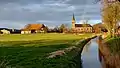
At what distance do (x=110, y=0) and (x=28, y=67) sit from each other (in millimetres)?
14009

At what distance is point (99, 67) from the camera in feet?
93.9

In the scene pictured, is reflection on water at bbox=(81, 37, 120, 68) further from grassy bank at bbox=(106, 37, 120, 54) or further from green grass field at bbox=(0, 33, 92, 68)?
green grass field at bbox=(0, 33, 92, 68)

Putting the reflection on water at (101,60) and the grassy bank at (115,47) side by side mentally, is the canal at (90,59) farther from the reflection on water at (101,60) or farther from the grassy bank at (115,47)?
the grassy bank at (115,47)

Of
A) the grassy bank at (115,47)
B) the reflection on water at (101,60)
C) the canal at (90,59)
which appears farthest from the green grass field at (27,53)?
the grassy bank at (115,47)

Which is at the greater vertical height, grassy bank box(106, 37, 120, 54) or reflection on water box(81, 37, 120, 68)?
grassy bank box(106, 37, 120, 54)

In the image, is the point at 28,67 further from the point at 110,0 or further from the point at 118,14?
the point at 118,14

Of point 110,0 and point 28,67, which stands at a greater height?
point 110,0

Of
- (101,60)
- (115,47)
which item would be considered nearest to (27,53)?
(101,60)

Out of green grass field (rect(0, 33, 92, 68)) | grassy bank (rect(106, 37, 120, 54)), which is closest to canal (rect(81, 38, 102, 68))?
grassy bank (rect(106, 37, 120, 54))

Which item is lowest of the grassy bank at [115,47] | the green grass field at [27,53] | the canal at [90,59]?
the canal at [90,59]

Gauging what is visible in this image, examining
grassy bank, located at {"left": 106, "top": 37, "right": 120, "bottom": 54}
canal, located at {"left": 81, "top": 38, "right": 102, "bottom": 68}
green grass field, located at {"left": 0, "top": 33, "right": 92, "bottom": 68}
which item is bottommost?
canal, located at {"left": 81, "top": 38, "right": 102, "bottom": 68}

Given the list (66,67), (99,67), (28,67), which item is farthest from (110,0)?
(28,67)

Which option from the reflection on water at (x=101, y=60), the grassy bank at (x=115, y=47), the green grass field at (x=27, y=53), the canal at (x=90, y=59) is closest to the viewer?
the green grass field at (x=27, y=53)

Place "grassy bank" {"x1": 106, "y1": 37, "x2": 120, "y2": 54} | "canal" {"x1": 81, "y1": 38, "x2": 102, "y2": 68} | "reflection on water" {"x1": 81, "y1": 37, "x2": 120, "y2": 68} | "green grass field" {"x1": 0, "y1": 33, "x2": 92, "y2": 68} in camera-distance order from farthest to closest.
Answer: "grassy bank" {"x1": 106, "y1": 37, "x2": 120, "y2": 54}, "canal" {"x1": 81, "y1": 38, "x2": 102, "y2": 68}, "reflection on water" {"x1": 81, "y1": 37, "x2": 120, "y2": 68}, "green grass field" {"x1": 0, "y1": 33, "x2": 92, "y2": 68}
